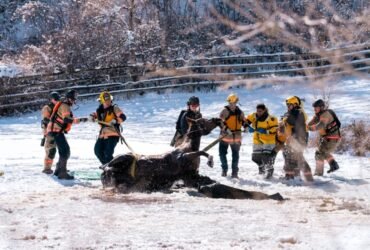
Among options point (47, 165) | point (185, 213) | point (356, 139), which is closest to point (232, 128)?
point (47, 165)

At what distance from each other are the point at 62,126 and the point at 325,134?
4.67 meters

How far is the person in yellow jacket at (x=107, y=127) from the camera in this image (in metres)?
11.7

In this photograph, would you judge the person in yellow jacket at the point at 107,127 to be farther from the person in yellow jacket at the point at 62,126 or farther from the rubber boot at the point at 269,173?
the rubber boot at the point at 269,173

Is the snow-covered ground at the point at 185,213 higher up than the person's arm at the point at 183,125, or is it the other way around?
the person's arm at the point at 183,125

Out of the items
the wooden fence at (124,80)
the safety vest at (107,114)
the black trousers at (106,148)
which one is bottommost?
the black trousers at (106,148)

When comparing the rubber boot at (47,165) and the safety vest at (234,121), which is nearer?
the safety vest at (234,121)

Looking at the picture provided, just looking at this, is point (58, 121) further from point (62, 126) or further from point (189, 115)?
point (189, 115)

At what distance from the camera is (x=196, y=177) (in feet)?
33.0

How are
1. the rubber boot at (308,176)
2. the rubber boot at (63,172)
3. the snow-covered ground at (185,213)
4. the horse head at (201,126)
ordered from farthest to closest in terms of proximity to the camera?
the rubber boot at (63,172) < the rubber boot at (308,176) < the horse head at (201,126) < the snow-covered ground at (185,213)

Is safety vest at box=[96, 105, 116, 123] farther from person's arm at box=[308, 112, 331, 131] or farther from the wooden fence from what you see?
the wooden fence

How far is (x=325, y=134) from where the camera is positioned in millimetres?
12094

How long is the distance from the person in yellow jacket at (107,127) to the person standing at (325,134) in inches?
135

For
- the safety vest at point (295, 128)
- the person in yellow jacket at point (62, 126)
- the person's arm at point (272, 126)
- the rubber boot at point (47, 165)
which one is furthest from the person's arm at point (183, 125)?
the rubber boot at point (47, 165)

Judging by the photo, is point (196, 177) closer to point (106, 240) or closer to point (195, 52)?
point (106, 240)
